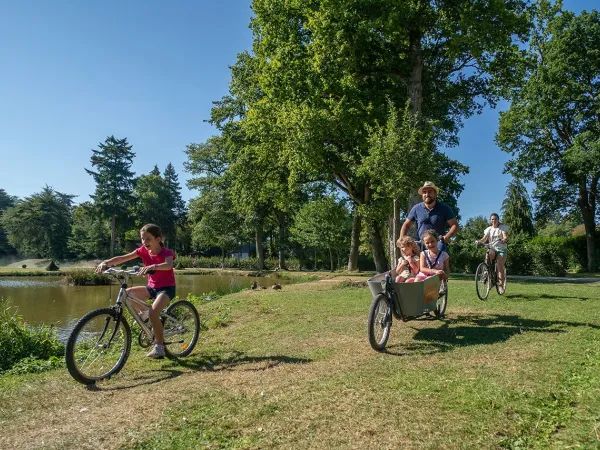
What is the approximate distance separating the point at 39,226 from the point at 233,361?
6558 cm

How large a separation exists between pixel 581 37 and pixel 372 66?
1845cm

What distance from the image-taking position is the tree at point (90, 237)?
5953 centimetres

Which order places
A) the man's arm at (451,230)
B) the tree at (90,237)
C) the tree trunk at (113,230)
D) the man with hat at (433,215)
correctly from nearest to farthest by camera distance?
the man's arm at (451,230) → the man with hat at (433,215) → the tree trunk at (113,230) → the tree at (90,237)

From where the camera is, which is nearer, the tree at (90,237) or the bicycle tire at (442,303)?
the bicycle tire at (442,303)

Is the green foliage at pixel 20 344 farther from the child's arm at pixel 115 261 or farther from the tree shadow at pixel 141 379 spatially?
the tree shadow at pixel 141 379

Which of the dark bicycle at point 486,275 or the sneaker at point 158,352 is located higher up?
the dark bicycle at point 486,275

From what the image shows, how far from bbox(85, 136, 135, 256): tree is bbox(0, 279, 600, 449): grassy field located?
56.9m

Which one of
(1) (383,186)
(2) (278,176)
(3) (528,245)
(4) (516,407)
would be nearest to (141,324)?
(4) (516,407)

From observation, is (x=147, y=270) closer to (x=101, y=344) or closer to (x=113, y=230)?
(x=101, y=344)

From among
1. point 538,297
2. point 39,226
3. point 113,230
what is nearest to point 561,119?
point 538,297

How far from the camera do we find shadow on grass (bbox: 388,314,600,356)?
5.56m

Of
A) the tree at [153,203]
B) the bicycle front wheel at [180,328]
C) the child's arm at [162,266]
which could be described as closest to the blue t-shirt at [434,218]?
the bicycle front wheel at [180,328]

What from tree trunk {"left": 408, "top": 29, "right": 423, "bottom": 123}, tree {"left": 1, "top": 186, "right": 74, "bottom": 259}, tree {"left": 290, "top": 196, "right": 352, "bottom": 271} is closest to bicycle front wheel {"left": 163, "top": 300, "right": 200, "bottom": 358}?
tree trunk {"left": 408, "top": 29, "right": 423, "bottom": 123}

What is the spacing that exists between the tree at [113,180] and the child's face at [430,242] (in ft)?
189
